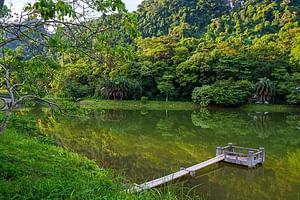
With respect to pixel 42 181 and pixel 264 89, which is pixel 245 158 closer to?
pixel 42 181

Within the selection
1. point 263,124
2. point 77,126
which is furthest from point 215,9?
point 77,126

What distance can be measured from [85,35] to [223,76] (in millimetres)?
32208

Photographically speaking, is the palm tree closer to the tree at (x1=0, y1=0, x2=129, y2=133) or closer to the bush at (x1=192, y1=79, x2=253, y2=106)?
the bush at (x1=192, y1=79, x2=253, y2=106)

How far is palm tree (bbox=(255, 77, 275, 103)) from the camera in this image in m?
31.5

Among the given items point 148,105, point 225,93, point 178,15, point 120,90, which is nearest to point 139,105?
point 148,105

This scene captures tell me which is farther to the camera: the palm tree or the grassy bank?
the palm tree

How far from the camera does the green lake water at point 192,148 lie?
29.0ft

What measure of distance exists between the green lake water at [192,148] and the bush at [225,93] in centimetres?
783

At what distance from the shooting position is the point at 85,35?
3.48 meters

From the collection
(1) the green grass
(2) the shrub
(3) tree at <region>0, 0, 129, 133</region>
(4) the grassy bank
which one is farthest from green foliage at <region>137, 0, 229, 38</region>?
(3) tree at <region>0, 0, 129, 133</region>

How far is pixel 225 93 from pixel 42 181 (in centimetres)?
2834

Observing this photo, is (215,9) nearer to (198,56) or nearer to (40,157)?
(198,56)

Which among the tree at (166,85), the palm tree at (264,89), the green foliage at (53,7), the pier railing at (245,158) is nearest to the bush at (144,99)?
the tree at (166,85)

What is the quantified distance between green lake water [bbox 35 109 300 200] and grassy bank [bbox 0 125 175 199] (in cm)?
77
